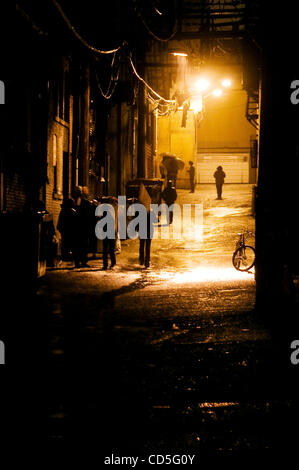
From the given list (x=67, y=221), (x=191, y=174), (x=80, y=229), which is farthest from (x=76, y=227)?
(x=191, y=174)

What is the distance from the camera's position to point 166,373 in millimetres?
5422

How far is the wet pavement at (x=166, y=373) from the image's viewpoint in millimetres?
3885

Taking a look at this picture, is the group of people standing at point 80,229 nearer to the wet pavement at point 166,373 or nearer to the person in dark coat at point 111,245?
the person in dark coat at point 111,245

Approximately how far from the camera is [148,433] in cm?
396

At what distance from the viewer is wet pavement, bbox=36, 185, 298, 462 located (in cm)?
388

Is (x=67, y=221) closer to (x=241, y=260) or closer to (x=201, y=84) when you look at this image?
(x=241, y=260)

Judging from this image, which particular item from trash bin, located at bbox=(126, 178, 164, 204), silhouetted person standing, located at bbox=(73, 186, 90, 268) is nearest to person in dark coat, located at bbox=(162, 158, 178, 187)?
trash bin, located at bbox=(126, 178, 164, 204)

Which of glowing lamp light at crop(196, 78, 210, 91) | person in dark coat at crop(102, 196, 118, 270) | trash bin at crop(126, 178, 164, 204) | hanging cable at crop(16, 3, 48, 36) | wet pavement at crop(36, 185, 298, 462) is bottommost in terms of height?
wet pavement at crop(36, 185, 298, 462)

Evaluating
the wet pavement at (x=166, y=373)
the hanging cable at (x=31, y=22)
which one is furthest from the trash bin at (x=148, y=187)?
the wet pavement at (x=166, y=373)

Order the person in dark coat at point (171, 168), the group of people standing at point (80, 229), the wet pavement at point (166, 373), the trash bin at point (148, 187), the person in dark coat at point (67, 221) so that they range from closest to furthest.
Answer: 1. the wet pavement at point (166, 373)
2. the group of people standing at point (80, 229)
3. the person in dark coat at point (67, 221)
4. the trash bin at point (148, 187)
5. the person in dark coat at point (171, 168)

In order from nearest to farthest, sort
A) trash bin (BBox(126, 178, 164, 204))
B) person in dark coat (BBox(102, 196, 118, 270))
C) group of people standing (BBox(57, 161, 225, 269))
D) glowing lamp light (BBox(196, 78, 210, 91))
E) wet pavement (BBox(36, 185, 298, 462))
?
wet pavement (BBox(36, 185, 298, 462)) < person in dark coat (BBox(102, 196, 118, 270)) < group of people standing (BBox(57, 161, 225, 269)) < trash bin (BBox(126, 178, 164, 204)) < glowing lamp light (BBox(196, 78, 210, 91))

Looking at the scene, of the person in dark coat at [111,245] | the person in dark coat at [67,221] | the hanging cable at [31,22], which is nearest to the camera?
the hanging cable at [31,22]

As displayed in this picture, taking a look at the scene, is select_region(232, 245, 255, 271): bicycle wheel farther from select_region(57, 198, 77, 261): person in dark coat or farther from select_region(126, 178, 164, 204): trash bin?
select_region(126, 178, 164, 204): trash bin

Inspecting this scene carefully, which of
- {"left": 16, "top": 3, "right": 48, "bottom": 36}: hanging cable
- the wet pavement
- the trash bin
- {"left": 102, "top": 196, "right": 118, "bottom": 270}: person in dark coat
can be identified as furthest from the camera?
the trash bin
